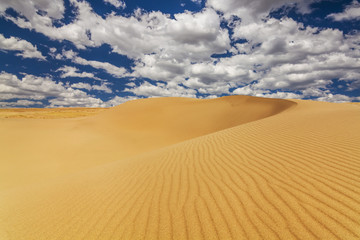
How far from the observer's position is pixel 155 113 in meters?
18.8

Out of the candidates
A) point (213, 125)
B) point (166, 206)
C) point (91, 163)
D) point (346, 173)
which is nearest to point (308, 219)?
point (346, 173)

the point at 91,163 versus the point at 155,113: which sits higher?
the point at 155,113

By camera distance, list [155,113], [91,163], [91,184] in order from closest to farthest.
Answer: [91,184]
[91,163]
[155,113]

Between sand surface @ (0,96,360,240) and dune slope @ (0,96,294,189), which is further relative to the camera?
dune slope @ (0,96,294,189)

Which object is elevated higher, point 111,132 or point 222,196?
point 222,196

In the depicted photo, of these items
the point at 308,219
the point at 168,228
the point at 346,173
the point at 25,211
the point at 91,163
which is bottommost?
the point at 91,163

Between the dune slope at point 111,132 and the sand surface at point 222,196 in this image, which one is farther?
the dune slope at point 111,132

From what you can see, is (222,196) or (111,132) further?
(111,132)

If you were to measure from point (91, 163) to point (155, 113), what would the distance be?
1042cm

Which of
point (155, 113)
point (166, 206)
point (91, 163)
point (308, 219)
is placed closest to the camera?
point (308, 219)

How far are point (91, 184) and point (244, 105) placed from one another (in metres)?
Result: 15.9

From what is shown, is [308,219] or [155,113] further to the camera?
[155,113]

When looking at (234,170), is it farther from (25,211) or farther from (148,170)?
(25,211)

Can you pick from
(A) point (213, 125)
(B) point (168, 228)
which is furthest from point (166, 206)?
(A) point (213, 125)
